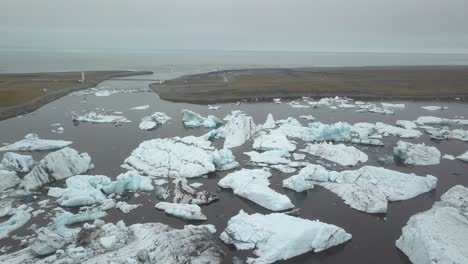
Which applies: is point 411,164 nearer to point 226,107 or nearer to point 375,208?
point 375,208

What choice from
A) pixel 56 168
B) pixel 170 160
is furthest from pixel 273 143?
pixel 56 168

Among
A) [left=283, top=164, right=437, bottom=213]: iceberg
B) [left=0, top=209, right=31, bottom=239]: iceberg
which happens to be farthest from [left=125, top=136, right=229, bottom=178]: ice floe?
[left=0, top=209, right=31, bottom=239]: iceberg

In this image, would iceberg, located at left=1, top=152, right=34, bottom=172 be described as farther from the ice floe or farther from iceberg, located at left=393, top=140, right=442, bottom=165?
iceberg, located at left=393, top=140, right=442, bottom=165

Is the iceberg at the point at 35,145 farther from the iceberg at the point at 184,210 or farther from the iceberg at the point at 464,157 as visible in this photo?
the iceberg at the point at 464,157

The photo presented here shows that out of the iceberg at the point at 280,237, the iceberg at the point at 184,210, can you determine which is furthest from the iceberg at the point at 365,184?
the iceberg at the point at 184,210

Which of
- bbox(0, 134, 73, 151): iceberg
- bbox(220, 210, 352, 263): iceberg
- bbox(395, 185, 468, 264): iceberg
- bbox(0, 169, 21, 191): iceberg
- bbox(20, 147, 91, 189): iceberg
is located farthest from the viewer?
bbox(0, 134, 73, 151): iceberg

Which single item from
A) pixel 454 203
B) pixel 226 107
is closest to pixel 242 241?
pixel 454 203
